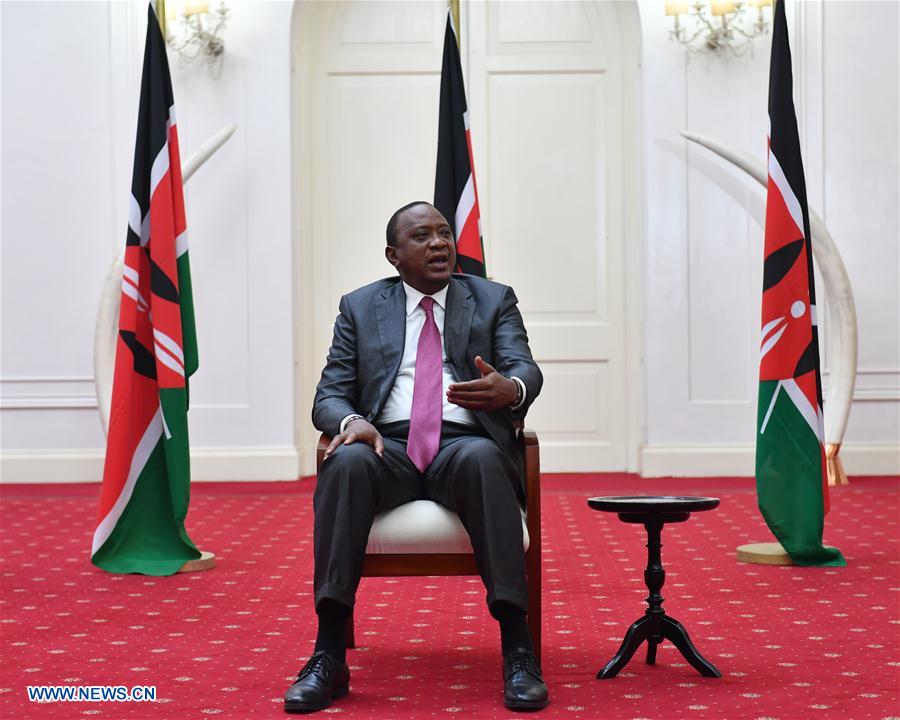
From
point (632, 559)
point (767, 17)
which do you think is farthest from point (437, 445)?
point (767, 17)

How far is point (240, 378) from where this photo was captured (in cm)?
741

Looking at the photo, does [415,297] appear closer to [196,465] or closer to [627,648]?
[627,648]

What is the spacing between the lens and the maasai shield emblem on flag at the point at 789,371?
4.53 m

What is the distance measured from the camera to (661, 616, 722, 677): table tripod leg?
Result: 2983 millimetres

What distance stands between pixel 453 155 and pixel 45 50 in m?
3.23

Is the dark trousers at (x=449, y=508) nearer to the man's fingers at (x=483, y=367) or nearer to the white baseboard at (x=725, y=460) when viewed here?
the man's fingers at (x=483, y=367)

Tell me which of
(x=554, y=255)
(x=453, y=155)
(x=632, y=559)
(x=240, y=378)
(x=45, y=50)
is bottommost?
(x=632, y=559)

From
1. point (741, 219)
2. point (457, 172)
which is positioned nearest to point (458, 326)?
point (457, 172)

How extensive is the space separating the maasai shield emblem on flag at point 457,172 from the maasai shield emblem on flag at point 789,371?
1.41 m

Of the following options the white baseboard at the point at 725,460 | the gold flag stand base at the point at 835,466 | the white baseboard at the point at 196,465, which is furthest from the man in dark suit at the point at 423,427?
the white baseboard at the point at 725,460

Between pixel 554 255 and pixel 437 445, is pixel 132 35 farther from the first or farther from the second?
pixel 437 445

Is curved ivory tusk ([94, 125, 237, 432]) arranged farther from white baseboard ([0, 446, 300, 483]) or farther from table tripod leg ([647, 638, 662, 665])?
table tripod leg ([647, 638, 662, 665])

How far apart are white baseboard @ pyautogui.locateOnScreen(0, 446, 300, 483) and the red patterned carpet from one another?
5.31 feet

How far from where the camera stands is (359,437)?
301 centimetres
